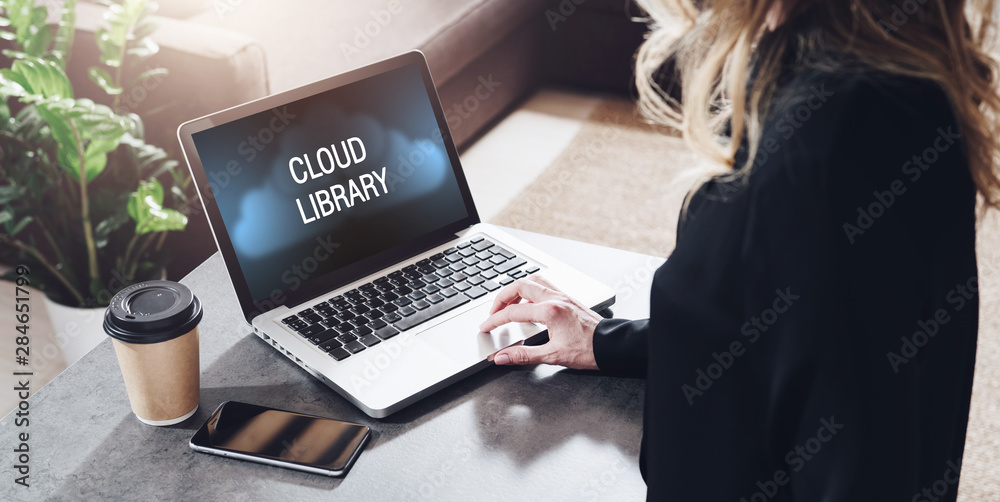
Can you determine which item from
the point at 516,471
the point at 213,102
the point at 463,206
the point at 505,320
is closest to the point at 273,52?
the point at 213,102

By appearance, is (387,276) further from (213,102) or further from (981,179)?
(213,102)

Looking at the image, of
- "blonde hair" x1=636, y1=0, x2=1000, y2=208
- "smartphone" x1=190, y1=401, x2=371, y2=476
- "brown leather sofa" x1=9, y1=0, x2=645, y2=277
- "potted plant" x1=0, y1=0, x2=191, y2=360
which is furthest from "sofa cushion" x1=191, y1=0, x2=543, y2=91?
"blonde hair" x1=636, y1=0, x2=1000, y2=208

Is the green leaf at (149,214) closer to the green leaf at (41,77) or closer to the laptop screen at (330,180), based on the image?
the green leaf at (41,77)

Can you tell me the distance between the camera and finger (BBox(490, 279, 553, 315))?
888mm

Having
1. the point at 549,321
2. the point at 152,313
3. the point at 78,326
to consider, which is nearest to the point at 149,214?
the point at 78,326

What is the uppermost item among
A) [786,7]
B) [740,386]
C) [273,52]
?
[786,7]

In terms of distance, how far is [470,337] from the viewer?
0.87 meters

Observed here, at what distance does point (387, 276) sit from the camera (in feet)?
3.13

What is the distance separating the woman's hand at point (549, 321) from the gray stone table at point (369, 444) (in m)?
0.02

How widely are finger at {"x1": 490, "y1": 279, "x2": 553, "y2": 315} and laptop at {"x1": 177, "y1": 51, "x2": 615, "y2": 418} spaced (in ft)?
0.08

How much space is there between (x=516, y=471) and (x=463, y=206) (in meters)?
0.43

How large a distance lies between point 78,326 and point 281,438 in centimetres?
119

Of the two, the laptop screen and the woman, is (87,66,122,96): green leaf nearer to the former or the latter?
the laptop screen

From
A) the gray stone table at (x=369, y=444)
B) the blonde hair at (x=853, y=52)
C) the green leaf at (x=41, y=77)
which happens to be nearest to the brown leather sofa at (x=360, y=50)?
the green leaf at (x=41, y=77)
